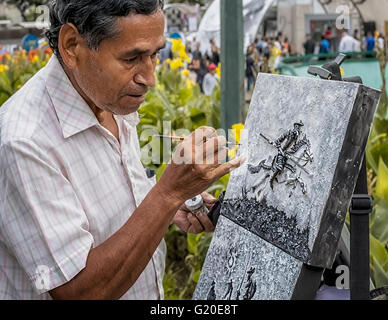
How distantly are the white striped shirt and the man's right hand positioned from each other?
6.8 inches

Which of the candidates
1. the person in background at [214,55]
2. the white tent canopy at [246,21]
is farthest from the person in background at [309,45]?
the person in background at [214,55]

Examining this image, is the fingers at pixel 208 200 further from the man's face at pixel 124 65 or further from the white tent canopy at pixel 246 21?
the white tent canopy at pixel 246 21

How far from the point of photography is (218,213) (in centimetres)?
215

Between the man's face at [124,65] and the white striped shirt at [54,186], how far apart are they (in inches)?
2.9

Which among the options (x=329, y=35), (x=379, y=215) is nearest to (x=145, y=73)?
(x=379, y=215)

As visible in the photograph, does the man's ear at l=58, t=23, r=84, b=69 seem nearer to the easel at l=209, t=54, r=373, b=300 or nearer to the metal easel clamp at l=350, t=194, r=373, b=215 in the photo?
the easel at l=209, t=54, r=373, b=300

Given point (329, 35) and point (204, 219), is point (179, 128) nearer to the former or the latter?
point (204, 219)

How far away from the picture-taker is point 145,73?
1.63 metres

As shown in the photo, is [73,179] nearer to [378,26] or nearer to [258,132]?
[258,132]

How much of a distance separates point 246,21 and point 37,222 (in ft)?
32.3

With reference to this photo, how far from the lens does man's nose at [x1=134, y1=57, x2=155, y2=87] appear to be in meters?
1.62

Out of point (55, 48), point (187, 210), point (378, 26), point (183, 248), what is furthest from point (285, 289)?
point (378, 26)

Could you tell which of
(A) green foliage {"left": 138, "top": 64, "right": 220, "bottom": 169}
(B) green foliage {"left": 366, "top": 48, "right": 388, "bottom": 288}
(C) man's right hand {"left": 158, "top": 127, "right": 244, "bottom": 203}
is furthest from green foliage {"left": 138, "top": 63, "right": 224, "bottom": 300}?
(C) man's right hand {"left": 158, "top": 127, "right": 244, "bottom": 203}

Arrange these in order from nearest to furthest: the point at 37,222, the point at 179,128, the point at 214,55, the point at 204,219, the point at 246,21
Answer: the point at 37,222 → the point at 204,219 → the point at 179,128 → the point at 246,21 → the point at 214,55
